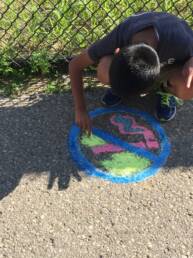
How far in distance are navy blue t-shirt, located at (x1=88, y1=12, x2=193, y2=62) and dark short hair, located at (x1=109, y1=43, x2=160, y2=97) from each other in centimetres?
31

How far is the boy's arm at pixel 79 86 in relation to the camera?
282 centimetres

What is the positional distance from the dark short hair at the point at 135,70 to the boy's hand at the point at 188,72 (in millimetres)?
403

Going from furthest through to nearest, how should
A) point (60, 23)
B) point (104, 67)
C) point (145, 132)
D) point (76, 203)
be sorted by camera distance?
point (60, 23), point (145, 132), point (104, 67), point (76, 203)

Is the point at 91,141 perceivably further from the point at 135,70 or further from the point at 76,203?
the point at 135,70

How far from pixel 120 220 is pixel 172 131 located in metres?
0.77

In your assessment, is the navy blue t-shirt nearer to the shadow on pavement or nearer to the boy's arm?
the boy's arm

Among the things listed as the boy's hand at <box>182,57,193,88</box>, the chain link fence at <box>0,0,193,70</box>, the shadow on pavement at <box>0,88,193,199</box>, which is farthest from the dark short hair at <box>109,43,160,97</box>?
the chain link fence at <box>0,0,193,70</box>

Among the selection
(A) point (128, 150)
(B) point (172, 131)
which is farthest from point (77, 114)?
(B) point (172, 131)

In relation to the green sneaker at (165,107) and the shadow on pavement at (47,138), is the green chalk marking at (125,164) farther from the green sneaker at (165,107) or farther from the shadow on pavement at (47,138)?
the green sneaker at (165,107)

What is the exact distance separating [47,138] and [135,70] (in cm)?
89

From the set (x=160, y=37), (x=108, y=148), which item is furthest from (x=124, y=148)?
(x=160, y=37)

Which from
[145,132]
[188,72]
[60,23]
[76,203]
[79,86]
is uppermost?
[60,23]

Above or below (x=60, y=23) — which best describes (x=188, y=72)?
below

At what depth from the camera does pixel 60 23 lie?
3.59 m
